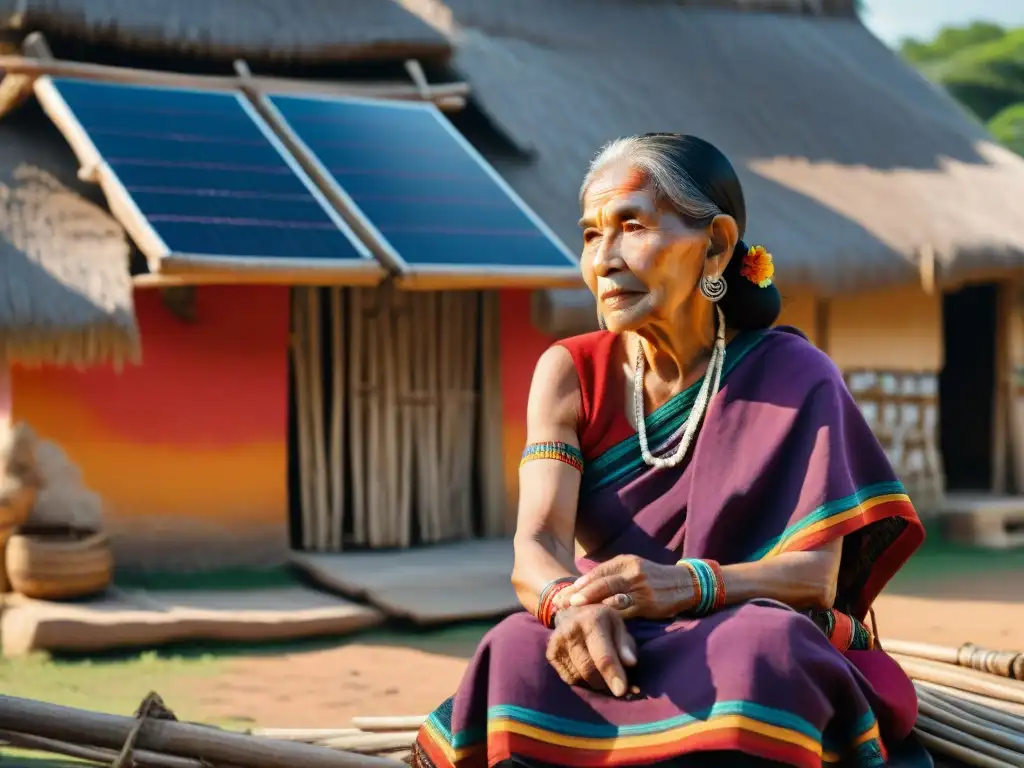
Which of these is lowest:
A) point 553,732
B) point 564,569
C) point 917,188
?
point 553,732

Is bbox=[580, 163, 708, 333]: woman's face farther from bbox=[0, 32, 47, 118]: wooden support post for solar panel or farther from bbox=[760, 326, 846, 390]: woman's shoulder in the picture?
bbox=[0, 32, 47, 118]: wooden support post for solar panel

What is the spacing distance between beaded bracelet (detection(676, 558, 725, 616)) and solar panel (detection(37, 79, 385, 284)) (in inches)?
201

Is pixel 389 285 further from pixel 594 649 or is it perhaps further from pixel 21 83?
pixel 594 649

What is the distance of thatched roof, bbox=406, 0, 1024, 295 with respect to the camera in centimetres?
1055

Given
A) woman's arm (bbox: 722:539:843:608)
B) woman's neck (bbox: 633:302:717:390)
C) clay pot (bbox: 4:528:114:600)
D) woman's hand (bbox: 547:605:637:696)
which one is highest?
woman's neck (bbox: 633:302:717:390)

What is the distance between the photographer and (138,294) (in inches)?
335

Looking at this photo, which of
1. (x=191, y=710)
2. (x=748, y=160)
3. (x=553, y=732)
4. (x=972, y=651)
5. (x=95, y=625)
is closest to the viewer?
(x=553, y=732)

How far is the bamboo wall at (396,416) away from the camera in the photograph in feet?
30.2

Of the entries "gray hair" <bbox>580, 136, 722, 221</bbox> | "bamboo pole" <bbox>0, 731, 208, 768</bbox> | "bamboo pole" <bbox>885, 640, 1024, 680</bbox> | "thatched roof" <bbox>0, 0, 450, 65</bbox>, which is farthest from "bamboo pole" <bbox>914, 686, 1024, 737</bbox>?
"thatched roof" <bbox>0, 0, 450, 65</bbox>

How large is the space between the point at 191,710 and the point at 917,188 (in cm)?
779

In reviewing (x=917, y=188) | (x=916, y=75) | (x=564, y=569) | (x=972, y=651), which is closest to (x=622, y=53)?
(x=917, y=188)

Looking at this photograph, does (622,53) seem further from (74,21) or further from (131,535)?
(131,535)

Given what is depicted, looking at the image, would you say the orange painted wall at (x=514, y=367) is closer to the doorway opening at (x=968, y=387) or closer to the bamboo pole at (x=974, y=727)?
the doorway opening at (x=968, y=387)

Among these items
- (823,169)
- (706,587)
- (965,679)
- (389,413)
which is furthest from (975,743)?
(823,169)
